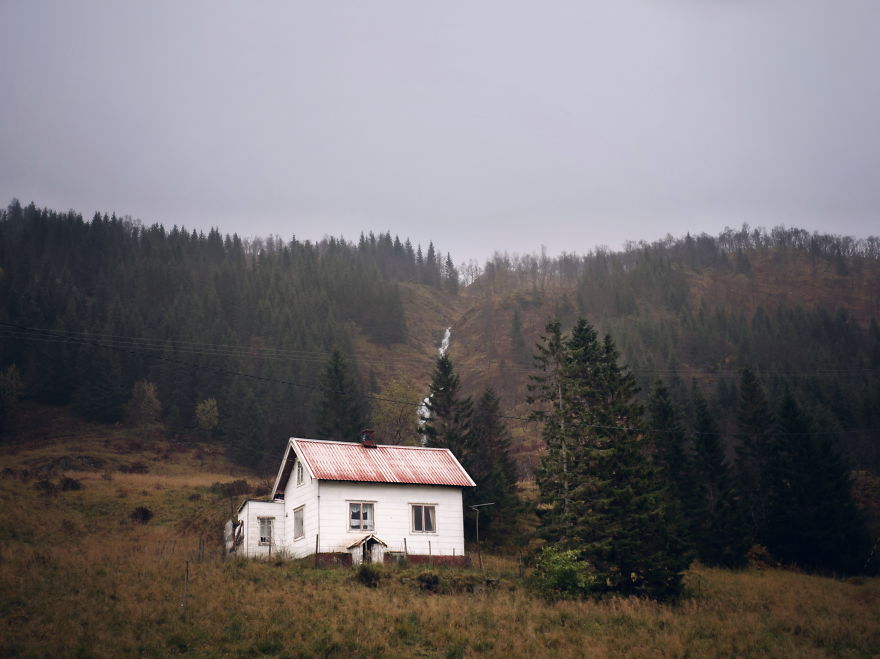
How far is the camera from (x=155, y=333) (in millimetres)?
109062

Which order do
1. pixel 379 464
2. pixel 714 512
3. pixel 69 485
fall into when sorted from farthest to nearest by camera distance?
pixel 69 485
pixel 714 512
pixel 379 464

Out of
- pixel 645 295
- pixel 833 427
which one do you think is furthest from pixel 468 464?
pixel 645 295

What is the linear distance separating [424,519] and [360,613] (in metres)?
14.5

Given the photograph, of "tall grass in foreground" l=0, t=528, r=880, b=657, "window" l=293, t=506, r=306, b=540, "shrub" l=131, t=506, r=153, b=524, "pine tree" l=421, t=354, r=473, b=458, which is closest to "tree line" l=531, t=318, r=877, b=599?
"tall grass in foreground" l=0, t=528, r=880, b=657

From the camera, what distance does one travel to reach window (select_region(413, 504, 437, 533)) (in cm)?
4169

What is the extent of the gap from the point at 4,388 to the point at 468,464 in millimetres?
59979

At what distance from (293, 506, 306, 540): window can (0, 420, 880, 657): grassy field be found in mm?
5043

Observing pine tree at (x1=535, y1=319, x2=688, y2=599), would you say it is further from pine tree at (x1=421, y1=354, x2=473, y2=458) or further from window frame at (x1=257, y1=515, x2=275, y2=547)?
window frame at (x1=257, y1=515, x2=275, y2=547)

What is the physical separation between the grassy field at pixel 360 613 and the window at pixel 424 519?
142 inches

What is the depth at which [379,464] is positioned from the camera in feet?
142

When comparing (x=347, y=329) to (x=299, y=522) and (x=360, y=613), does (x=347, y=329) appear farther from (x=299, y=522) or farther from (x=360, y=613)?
(x=360, y=613)

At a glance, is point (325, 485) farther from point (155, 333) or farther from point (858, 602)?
point (155, 333)

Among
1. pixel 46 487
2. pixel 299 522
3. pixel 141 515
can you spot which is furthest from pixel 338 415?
pixel 299 522

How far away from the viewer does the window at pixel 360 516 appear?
40.4 meters
